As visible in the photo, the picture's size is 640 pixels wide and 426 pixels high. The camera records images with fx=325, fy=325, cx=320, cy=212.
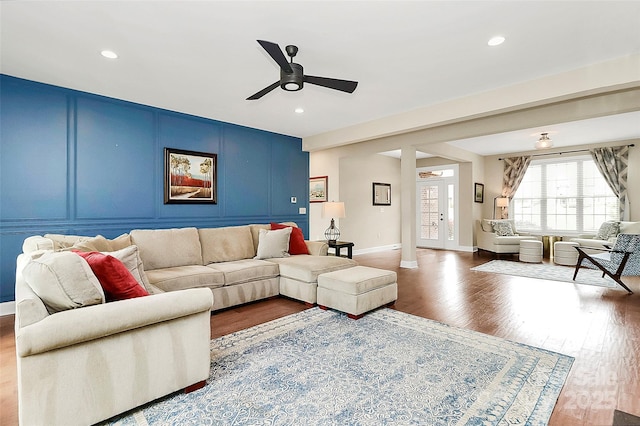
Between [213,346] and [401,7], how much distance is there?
2945mm

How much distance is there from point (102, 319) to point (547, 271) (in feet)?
21.5

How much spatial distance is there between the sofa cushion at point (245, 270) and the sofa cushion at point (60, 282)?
192cm

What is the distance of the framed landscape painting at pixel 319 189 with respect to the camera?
25.2 ft

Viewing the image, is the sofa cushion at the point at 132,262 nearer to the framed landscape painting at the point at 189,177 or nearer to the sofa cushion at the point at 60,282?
the sofa cushion at the point at 60,282

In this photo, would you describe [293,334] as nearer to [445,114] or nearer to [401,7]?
[401,7]

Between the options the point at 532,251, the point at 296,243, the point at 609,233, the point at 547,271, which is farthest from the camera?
the point at 532,251

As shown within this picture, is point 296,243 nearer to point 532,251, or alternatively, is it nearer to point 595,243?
point 532,251

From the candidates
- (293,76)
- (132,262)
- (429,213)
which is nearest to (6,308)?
(132,262)

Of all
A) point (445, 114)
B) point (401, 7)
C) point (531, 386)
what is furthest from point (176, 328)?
point (445, 114)

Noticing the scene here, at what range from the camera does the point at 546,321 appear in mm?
3236

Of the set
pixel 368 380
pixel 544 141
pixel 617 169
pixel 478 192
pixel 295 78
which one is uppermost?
pixel 544 141

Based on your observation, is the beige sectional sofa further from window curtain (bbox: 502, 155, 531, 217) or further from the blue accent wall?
window curtain (bbox: 502, 155, 531, 217)

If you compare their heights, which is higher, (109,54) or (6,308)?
(109,54)

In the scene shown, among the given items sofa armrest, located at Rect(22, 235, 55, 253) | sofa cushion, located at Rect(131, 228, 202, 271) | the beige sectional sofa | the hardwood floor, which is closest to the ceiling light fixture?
the hardwood floor
